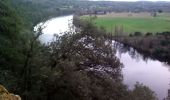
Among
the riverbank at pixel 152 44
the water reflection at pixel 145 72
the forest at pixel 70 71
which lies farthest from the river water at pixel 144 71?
the forest at pixel 70 71

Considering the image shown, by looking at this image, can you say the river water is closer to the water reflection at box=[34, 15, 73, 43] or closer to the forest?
the water reflection at box=[34, 15, 73, 43]

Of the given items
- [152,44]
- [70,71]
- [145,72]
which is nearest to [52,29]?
[152,44]

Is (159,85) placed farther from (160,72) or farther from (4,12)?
(4,12)

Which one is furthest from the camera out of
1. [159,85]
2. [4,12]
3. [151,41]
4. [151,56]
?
[151,41]

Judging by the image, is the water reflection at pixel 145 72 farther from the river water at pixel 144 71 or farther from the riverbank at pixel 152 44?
the riverbank at pixel 152 44

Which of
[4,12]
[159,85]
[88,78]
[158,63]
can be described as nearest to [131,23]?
[158,63]

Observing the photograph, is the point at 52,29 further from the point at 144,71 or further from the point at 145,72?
the point at 145,72

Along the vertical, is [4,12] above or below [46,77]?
above

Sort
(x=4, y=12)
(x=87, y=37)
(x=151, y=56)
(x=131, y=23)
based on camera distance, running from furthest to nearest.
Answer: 1. (x=131, y=23)
2. (x=151, y=56)
3. (x=4, y=12)
4. (x=87, y=37)

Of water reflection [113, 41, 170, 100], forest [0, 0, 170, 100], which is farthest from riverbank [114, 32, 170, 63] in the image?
forest [0, 0, 170, 100]
